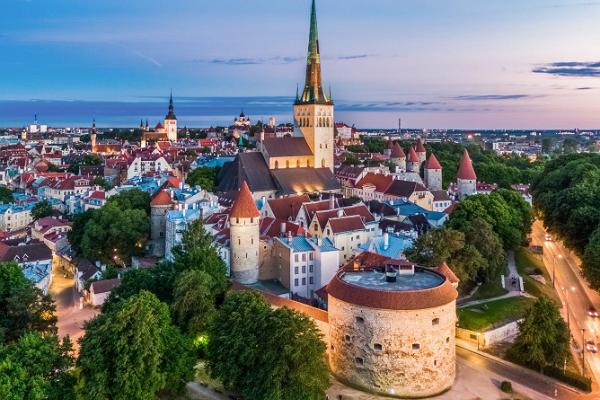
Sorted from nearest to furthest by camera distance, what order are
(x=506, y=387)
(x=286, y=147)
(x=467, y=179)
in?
(x=506, y=387), (x=467, y=179), (x=286, y=147)

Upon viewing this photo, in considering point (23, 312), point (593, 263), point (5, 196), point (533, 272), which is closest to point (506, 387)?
point (593, 263)

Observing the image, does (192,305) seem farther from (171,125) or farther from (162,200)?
(171,125)

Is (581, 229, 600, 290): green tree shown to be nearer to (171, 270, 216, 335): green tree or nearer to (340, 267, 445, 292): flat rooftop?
(340, 267, 445, 292): flat rooftop

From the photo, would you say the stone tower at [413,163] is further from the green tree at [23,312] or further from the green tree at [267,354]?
the green tree at [23,312]

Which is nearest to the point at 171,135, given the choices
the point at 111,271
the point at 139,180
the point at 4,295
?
the point at 139,180

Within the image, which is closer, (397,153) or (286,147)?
A: (286,147)

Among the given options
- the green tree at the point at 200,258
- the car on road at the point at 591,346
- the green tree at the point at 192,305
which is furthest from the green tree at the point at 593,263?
the green tree at the point at 192,305

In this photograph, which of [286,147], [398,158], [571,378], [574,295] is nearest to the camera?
[571,378]
